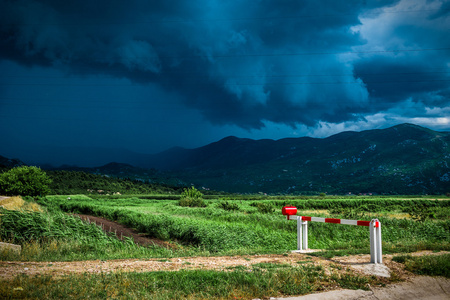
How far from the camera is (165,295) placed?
21.1ft

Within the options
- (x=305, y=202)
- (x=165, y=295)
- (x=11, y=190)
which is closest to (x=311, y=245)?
(x=165, y=295)

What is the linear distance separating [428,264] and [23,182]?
5393 centimetres

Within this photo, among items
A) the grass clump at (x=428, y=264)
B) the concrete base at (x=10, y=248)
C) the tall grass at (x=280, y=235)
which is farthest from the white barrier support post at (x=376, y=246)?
the concrete base at (x=10, y=248)

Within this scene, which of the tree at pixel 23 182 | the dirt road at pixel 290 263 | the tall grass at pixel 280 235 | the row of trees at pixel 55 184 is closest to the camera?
the dirt road at pixel 290 263

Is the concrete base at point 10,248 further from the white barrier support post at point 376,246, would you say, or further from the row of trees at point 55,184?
the row of trees at point 55,184

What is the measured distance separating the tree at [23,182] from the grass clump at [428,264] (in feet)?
170

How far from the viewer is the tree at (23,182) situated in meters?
48.2

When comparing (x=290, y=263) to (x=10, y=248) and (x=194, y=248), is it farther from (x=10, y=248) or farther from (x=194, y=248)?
(x=10, y=248)

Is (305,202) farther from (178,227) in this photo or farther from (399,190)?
(399,190)

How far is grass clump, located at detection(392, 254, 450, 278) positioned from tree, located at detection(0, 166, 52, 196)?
5193 centimetres

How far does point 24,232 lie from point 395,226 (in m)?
19.7

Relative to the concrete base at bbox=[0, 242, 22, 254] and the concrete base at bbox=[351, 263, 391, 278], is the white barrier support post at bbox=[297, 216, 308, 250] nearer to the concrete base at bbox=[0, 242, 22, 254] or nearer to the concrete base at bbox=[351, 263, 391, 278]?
the concrete base at bbox=[351, 263, 391, 278]

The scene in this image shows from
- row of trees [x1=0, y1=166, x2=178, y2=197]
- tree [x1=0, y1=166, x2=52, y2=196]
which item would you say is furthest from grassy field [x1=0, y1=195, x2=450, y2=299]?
row of trees [x1=0, y1=166, x2=178, y2=197]

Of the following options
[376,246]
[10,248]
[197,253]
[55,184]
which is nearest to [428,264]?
[376,246]
